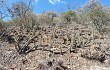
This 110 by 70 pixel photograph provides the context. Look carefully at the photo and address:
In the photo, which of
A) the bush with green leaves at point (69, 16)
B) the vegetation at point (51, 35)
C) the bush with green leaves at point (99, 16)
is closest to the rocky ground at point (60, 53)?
the vegetation at point (51, 35)

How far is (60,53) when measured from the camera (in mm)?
10984

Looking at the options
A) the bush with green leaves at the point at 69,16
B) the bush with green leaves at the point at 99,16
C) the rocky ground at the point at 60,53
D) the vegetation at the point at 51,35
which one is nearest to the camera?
the rocky ground at the point at 60,53

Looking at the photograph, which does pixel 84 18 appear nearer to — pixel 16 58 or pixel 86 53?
pixel 86 53

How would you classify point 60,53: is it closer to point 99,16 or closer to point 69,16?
point 99,16

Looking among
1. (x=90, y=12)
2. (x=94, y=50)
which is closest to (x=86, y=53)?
(x=94, y=50)

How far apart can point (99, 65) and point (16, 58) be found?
10.4ft

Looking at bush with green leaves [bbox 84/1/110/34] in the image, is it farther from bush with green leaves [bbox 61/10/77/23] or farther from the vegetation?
bush with green leaves [bbox 61/10/77/23]

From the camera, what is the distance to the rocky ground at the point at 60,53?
382 inches

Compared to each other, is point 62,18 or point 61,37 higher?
point 62,18

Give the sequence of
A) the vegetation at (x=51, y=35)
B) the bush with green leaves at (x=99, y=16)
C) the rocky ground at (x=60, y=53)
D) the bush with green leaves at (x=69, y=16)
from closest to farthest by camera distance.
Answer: the rocky ground at (x=60, y=53) → the vegetation at (x=51, y=35) → the bush with green leaves at (x=99, y=16) → the bush with green leaves at (x=69, y=16)

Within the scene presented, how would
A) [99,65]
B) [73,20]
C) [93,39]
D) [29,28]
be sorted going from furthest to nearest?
[73,20], [29,28], [93,39], [99,65]

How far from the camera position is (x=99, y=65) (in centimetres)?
1036

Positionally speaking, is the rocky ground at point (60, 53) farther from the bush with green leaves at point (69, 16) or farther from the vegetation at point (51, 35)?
the bush with green leaves at point (69, 16)

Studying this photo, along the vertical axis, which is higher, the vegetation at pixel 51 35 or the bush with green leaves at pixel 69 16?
the bush with green leaves at pixel 69 16
